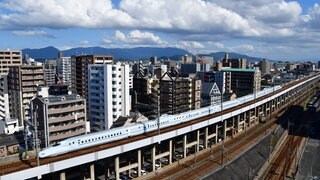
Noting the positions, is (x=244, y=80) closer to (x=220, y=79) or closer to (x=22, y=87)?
(x=220, y=79)

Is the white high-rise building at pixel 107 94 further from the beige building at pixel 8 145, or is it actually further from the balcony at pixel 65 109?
the beige building at pixel 8 145

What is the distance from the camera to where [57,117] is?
146 feet

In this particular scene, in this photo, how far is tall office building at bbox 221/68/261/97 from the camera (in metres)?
107

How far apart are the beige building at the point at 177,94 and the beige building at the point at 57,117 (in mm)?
25000

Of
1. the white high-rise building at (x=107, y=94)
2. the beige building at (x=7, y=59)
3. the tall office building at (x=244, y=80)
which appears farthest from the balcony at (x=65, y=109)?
the tall office building at (x=244, y=80)

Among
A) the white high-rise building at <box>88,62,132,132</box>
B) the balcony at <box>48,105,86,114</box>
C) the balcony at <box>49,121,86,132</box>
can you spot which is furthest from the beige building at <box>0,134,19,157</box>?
the white high-rise building at <box>88,62,132,132</box>

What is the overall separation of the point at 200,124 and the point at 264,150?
45.8 ft

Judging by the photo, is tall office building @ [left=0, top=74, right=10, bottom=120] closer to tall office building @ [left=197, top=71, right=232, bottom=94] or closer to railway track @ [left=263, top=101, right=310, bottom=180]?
railway track @ [left=263, top=101, right=310, bottom=180]

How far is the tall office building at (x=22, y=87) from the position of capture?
195 ft

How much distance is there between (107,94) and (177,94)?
62.0 feet

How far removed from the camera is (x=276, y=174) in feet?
143

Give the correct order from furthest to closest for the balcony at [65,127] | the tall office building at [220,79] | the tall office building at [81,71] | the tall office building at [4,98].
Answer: the tall office building at [220,79] → the tall office building at [81,71] → the tall office building at [4,98] → the balcony at [65,127]

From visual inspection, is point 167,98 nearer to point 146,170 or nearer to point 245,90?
point 146,170

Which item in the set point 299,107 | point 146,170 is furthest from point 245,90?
point 146,170
